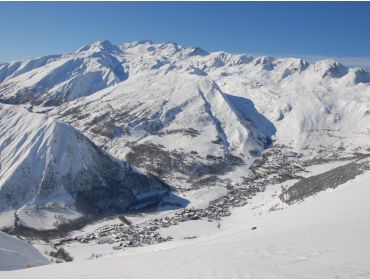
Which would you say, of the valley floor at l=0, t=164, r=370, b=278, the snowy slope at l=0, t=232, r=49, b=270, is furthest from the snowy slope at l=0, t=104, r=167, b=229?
the valley floor at l=0, t=164, r=370, b=278

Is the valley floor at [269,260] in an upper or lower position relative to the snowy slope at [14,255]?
upper

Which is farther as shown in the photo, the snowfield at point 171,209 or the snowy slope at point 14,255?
the snowy slope at point 14,255

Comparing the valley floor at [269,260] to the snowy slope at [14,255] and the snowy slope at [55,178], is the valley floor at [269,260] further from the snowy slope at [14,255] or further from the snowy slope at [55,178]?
the snowy slope at [55,178]

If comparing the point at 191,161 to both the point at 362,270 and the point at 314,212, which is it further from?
the point at 362,270

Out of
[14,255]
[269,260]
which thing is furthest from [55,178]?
[269,260]

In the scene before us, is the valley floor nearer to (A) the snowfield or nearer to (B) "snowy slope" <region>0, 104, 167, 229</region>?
(A) the snowfield

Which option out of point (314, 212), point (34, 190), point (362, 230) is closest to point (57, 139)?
point (34, 190)

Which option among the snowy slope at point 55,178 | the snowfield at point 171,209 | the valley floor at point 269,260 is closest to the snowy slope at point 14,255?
the snowfield at point 171,209

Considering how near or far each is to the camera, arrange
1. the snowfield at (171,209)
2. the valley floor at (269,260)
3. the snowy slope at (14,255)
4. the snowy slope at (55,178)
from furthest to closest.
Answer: the snowy slope at (55,178) < the snowy slope at (14,255) < the snowfield at (171,209) < the valley floor at (269,260)
